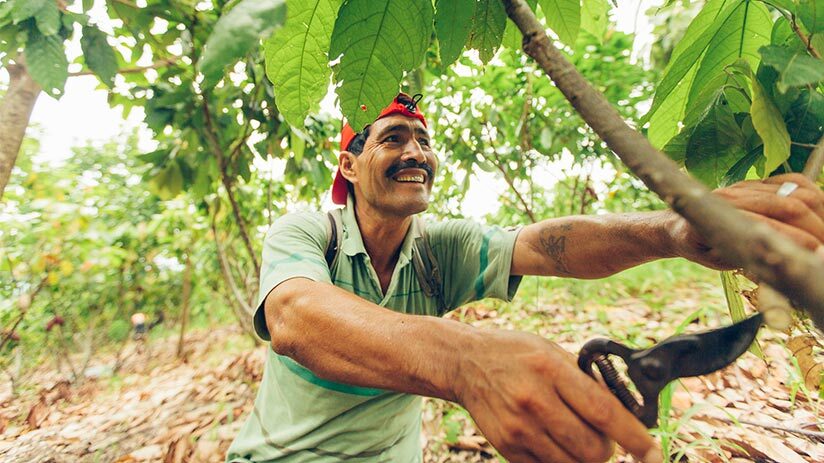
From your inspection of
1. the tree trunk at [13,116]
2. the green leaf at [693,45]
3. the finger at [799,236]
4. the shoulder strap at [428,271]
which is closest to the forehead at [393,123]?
the shoulder strap at [428,271]

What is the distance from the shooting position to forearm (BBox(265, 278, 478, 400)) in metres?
0.66

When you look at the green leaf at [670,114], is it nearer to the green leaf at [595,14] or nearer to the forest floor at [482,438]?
the green leaf at [595,14]

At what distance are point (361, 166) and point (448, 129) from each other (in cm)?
128

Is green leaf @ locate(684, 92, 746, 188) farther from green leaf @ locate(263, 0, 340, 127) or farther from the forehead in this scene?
the forehead

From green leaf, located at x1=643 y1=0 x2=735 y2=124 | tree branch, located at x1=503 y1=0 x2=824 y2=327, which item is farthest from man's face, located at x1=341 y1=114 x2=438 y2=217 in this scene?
tree branch, located at x1=503 y1=0 x2=824 y2=327

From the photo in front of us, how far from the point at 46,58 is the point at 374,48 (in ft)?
3.05

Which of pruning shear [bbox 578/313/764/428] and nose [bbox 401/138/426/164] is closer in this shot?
pruning shear [bbox 578/313/764/428]

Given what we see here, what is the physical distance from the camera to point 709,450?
4.66ft

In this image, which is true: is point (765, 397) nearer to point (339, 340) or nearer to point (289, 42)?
point (339, 340)

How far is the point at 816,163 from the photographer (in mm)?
519

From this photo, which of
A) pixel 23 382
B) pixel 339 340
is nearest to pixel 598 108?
pixel 339 340

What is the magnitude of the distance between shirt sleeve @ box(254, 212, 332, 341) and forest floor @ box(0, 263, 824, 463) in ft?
3.84

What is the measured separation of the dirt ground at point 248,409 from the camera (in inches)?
56.0

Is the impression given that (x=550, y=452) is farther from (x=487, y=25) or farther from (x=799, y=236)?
(x=487, y=25)
